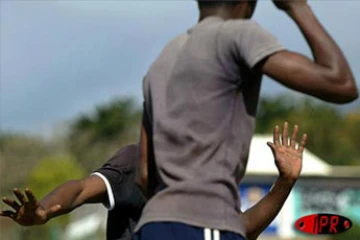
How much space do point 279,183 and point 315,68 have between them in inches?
50.5

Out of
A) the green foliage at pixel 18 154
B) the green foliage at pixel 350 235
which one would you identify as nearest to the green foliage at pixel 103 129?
the green foliage at pixel 18 154

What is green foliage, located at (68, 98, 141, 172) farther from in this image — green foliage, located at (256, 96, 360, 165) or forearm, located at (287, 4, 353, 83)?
forearm, located at (287, 4, 353, 83)

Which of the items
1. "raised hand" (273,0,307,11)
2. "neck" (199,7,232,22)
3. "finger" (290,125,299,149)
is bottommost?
"finger" (290,125,299,149)

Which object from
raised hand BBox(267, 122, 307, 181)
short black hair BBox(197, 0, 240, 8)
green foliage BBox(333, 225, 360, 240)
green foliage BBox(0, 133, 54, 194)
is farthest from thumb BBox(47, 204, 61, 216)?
green foliage BBox(0, 133, 54, 194)

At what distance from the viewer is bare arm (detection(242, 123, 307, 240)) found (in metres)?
5.44

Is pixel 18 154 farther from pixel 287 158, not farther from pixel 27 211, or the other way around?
pixel 287 158

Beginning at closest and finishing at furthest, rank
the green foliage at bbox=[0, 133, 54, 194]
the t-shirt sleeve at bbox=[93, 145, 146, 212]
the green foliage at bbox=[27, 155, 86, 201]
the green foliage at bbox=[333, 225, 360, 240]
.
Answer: the t-shirt sleeve at bbox=[93, 145, 146, 212] → the green foliage at bbox=[333, 225, 360, 240] → the green foliage at bbox=[27, 155, 86, 201] → the green foliage at bbox=[0, 133, 54, 194]

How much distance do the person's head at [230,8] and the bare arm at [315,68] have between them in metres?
0.24

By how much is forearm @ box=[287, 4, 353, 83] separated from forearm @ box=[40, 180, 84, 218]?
188 centimetres

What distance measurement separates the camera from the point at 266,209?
5.59 m

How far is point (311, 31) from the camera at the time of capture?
432 cm

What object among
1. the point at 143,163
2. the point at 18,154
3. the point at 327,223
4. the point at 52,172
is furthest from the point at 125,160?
the point at 18,154

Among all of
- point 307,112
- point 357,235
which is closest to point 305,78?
point 357,235

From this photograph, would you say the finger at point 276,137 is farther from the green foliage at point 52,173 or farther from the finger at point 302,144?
the green foliage at point 52,173
